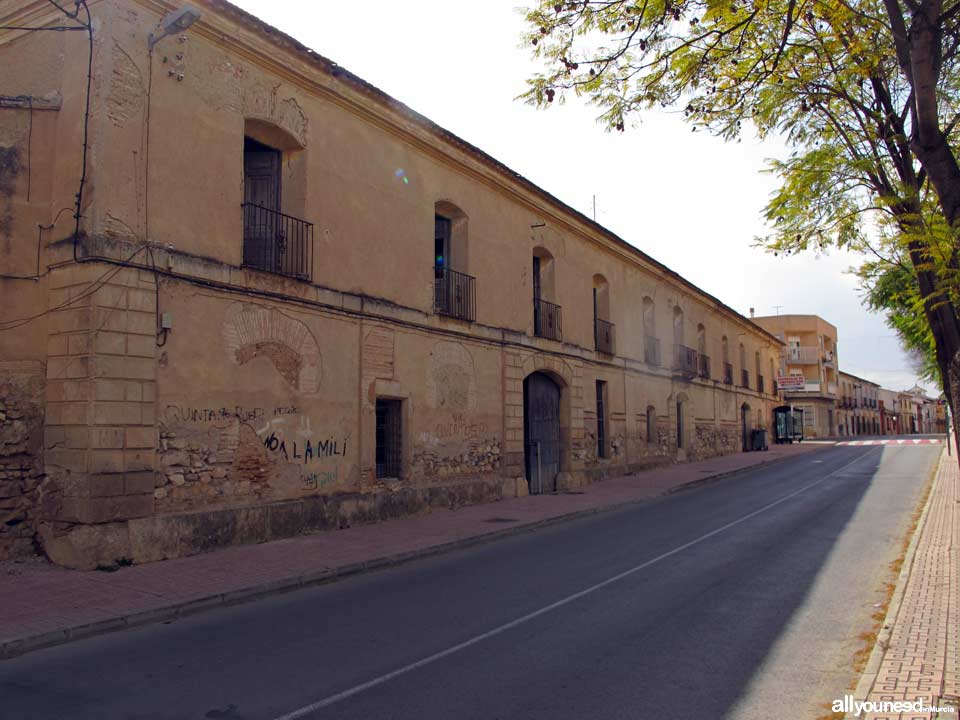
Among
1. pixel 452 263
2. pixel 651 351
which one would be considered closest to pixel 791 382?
pixel 651 351

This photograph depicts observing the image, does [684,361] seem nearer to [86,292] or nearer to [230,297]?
[230,297]

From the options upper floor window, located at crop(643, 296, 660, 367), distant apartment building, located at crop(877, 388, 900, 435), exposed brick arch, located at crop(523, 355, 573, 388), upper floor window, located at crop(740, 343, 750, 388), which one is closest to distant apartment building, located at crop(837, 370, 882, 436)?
distant apartment building, located at crop(877, 388, 900, 435)

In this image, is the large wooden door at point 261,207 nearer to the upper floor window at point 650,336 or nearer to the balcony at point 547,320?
the balcony at point 547,320

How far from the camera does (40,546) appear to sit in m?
9.23

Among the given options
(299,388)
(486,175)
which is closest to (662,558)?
(299,388)

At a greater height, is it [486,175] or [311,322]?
[486,175]

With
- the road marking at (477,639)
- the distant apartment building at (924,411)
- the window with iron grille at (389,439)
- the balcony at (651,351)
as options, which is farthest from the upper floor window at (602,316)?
the distant apartment building at (924,411)

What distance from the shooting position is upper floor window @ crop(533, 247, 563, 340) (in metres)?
20.3

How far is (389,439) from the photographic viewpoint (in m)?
14.3

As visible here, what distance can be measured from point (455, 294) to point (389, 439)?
12.8 ft

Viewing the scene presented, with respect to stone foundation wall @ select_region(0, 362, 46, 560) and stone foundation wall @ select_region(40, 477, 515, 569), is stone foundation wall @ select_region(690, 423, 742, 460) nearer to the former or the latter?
stone foundation wall @ select_region(40, 477, 515, 569)

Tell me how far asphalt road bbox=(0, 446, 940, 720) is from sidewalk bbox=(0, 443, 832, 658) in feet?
0.89

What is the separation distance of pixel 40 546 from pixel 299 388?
4.15 meters

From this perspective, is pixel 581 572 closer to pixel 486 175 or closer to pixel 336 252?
pixel 336 252
